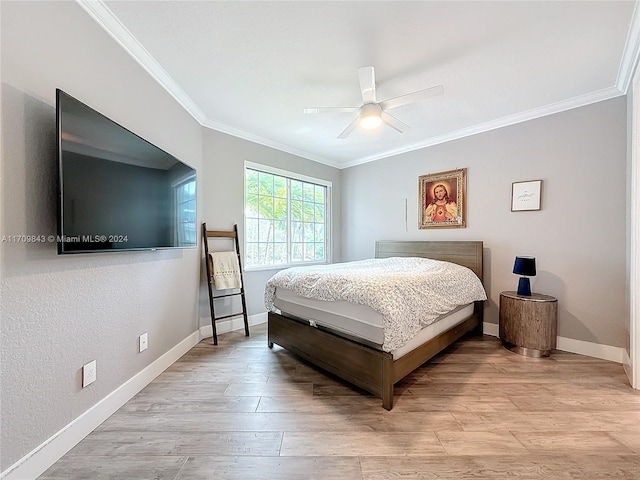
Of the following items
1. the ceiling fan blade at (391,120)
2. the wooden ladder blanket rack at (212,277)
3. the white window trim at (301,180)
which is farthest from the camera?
the white window trim at (301,180)

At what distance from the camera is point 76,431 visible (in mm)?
1500

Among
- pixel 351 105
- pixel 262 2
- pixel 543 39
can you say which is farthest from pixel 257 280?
pixel 543 39

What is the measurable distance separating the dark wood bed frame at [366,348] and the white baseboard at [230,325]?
0.81 metres

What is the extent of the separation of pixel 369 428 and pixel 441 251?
101 inches

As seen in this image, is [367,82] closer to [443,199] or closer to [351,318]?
[351,318]

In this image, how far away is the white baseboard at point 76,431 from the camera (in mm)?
1237

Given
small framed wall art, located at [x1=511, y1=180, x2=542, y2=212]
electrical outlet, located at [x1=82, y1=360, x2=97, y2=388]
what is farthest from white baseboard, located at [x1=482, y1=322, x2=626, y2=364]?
electrical outlet, located at [x1=82, y1=360, x2=97, y2=388]

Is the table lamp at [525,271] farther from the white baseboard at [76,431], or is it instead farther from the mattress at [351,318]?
the white baseboard at [76,431]

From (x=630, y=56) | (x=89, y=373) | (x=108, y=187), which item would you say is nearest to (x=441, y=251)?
(x=630, y=56)

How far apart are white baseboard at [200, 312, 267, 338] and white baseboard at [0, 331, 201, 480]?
2.73 feet

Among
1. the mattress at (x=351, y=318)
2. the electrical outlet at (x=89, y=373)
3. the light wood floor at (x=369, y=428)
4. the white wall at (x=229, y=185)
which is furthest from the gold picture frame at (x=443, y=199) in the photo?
the electrical outlet at (x=89, y=373)

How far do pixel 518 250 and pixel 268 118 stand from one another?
10.9 feet

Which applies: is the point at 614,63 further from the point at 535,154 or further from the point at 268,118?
the point at 268,118

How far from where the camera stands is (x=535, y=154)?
9.73ft
